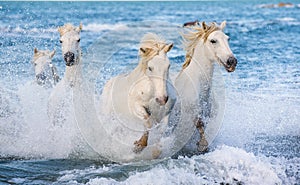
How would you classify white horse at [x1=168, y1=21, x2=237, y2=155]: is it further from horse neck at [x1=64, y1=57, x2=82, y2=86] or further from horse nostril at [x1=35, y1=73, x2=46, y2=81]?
horse nostril at [x1=35, y1=73, x2=46, y2=81]

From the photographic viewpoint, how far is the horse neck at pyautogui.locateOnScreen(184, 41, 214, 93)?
692 cm

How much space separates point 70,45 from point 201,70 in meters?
1.76

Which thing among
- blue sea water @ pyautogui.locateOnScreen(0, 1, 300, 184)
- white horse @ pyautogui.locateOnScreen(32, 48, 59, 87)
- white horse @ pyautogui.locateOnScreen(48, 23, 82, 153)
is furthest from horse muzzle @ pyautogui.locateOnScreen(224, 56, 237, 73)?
white horse @ pyautogui.locateOnScreen(32, 48, 59, 87)

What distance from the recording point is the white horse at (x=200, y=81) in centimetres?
676

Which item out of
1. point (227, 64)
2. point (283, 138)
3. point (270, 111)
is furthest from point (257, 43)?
point (227, 64)

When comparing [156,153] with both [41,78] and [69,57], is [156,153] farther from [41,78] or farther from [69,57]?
[41,78]

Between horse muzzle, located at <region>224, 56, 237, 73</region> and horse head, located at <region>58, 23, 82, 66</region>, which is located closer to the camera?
horse muzzle, located at <region>224, 56, 237, 73</region>

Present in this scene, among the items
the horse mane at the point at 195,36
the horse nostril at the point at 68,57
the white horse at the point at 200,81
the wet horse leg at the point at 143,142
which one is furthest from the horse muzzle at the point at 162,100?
the horse nostril at the point at 68,57

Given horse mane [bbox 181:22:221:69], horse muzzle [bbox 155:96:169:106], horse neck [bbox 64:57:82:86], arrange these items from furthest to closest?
horse neck [bbox 64:57:82:86] < horse mane [bbox 181:22:221:69] < horse muzzle [bbox 155:96:169:106]

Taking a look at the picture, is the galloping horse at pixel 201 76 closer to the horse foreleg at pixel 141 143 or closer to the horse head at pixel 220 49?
the horse head at pixel 220 49

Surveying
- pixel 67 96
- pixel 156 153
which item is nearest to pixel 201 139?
pixel 156 153

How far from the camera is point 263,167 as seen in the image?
6145mm

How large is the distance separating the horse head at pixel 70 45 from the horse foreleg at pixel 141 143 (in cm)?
161

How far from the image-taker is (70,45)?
7227 mm
